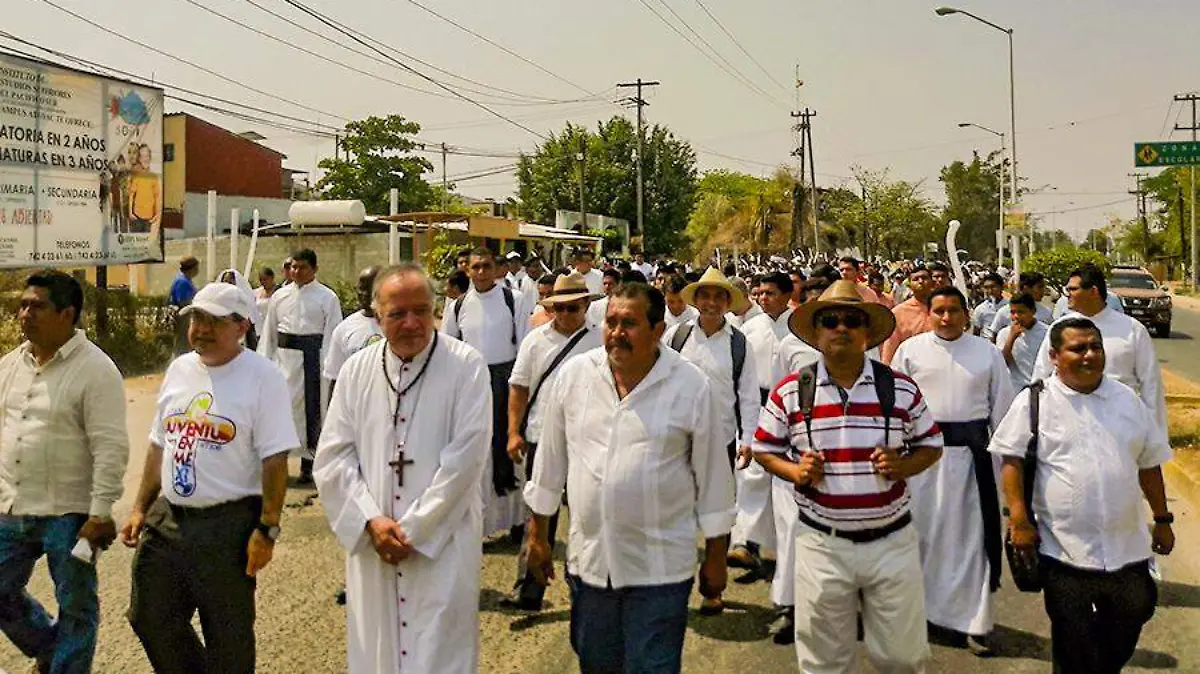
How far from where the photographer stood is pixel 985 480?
200 inches

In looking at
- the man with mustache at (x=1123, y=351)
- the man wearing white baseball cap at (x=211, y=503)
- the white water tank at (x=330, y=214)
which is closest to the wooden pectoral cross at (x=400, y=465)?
the man wearing white baseball cap at (x=211, y=503)

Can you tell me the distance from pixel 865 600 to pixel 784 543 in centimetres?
166

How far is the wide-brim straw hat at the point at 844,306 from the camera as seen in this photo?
12.4 ft

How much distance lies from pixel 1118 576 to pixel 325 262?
26.5 m

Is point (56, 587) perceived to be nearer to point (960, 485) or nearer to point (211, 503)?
point (211, 503)

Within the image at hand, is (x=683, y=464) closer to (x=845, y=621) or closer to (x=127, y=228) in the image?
(x=845, y=621)

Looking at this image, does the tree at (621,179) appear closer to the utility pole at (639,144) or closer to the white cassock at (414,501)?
the utility pole at (639,144)

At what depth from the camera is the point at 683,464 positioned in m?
3.47

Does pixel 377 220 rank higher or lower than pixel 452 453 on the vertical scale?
higher

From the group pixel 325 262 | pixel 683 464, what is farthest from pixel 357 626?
pixel 325 262

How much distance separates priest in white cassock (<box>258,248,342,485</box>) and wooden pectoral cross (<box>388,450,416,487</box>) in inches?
195

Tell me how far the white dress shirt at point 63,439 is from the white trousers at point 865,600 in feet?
8.89

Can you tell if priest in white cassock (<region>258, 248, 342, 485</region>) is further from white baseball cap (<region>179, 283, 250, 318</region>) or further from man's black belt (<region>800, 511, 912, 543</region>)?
man's black belt (<region>800, 511, 912, 543</region>)

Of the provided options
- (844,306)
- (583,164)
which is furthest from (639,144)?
(844,306)
